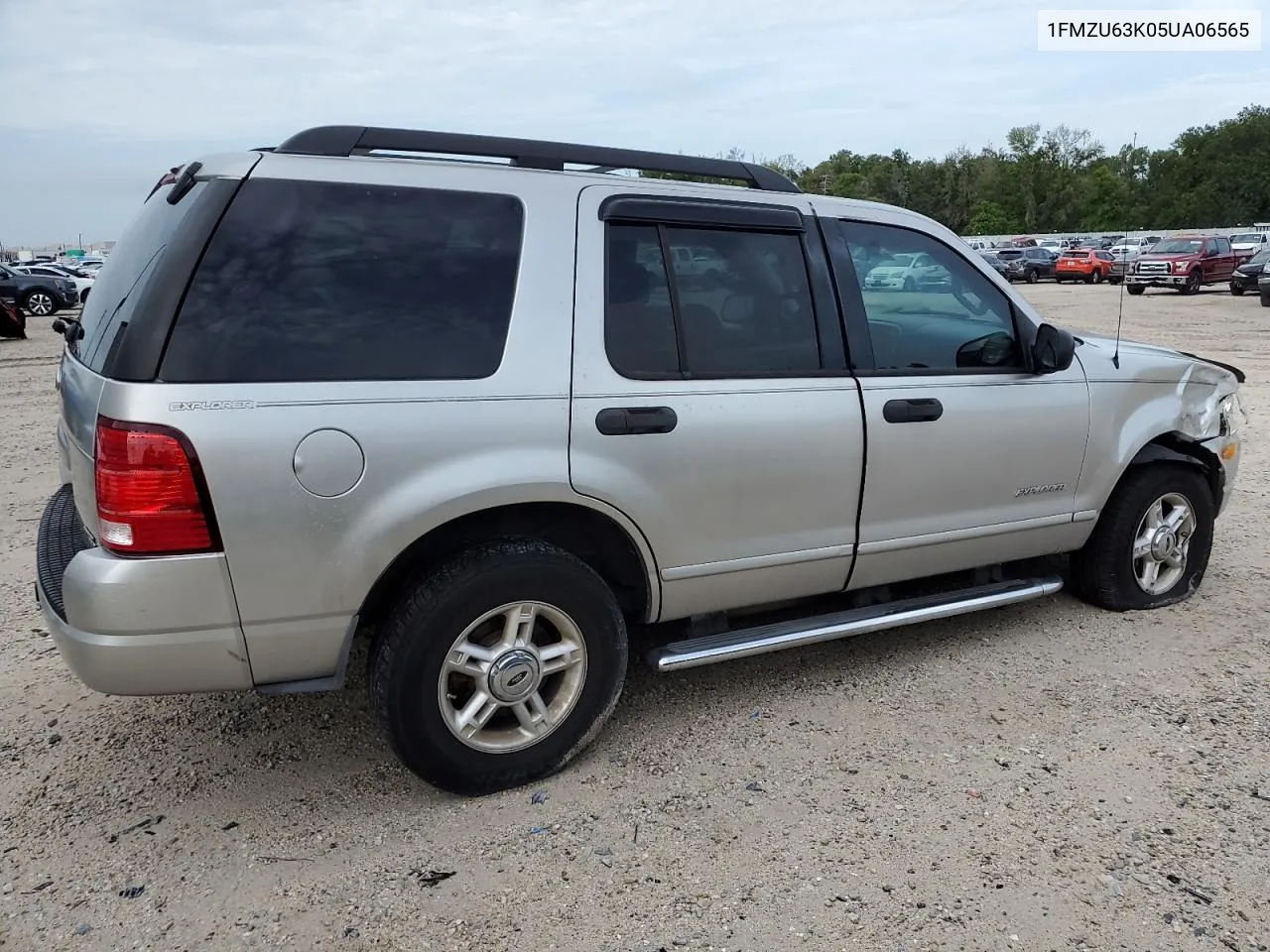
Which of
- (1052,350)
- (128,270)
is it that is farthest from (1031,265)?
(128,270)

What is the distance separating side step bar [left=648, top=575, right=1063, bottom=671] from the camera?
3.31m

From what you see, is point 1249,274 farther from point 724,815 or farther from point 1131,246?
point 724,815

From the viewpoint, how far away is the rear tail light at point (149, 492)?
2.42 m

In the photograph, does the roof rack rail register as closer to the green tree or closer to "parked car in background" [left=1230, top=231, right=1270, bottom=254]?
"parked car in background" [left=1230, top=231, right=1270, bottom=254]

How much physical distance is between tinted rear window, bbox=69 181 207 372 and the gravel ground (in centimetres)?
140

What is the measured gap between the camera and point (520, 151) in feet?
10.3

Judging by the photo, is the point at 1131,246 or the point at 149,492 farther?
the point at 1131,246

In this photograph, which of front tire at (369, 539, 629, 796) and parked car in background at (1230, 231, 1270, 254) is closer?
front tire at (369, 539, 629, 796)

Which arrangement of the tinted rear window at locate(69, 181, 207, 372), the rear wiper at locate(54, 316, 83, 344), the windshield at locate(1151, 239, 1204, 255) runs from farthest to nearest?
the windshield at locate(1151, 239, 1204, 255), the rear wiper at locate(54, 316, 83, 344), the tinted rear window at locate(69, 181, 207, 372)

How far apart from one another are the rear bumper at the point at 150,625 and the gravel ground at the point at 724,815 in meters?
0.56

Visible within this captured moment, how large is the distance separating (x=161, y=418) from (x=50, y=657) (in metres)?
2.23

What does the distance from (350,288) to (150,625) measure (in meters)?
1.06

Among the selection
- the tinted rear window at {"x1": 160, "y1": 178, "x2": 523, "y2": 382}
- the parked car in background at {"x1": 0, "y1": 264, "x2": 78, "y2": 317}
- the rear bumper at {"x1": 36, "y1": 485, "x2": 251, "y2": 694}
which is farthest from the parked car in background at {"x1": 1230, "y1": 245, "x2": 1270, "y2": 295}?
the parked car in background at {"x1": 0, "y1": 264, "x2": 78, "y2": 317}

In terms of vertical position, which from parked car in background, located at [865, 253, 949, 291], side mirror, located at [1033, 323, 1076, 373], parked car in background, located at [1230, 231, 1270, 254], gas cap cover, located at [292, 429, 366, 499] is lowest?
gas cap cover, located at [292, 429, 366, 499]
